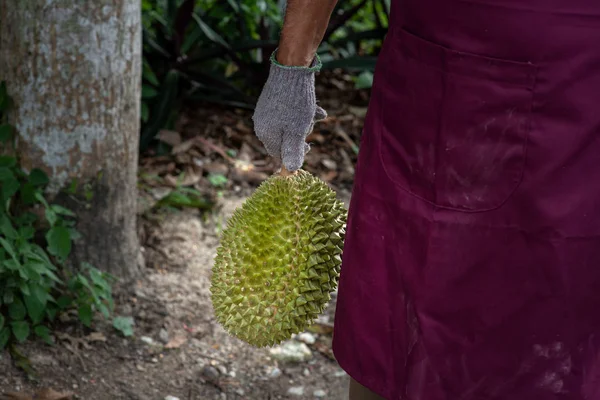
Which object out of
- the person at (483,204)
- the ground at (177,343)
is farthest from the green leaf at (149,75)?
the person at (483,204)

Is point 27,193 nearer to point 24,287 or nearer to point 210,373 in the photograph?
point 24,287

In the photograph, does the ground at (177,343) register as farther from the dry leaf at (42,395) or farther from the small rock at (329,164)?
the small rock at (329,164)

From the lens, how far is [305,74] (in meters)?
1.71

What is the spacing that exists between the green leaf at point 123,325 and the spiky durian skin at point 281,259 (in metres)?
0.95

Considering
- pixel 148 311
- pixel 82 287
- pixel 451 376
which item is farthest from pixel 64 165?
pixel 451 376

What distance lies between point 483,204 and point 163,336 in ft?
5.38

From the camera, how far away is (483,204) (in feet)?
4.72

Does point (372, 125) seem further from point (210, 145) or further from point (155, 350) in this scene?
point (210, 145)

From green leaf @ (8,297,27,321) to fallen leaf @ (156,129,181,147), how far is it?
58.9 inches

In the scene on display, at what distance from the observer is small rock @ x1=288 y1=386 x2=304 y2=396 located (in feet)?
8.94

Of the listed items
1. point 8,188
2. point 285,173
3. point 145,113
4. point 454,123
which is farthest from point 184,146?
point 454,123

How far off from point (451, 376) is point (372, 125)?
1.51 feet

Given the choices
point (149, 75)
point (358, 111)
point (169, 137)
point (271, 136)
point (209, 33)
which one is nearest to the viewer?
point (271, 136)

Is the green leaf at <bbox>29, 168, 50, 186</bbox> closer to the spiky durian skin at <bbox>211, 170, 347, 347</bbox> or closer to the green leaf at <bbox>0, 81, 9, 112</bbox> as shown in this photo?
the green leaf at <bbox>0, 81, 9, 112</bbox>
